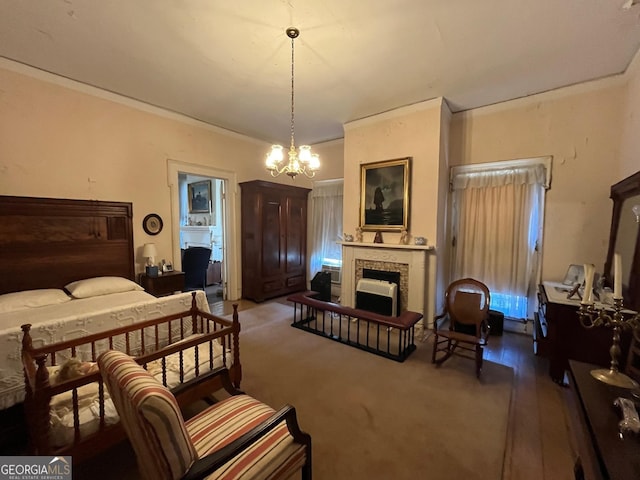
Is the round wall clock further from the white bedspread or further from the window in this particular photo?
the window

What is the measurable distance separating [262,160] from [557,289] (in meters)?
4.98

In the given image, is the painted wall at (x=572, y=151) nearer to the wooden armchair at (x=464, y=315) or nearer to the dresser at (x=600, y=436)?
the wooden armchair at (x=464, y=315)

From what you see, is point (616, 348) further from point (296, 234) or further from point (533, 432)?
point (296, 234)

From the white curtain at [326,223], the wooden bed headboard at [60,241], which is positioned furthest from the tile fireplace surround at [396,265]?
the wooden bed headboard at [60,241]

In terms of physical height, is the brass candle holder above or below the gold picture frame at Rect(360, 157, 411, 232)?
below

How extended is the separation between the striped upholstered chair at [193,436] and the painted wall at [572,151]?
371 centimetres

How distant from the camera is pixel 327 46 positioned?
2541 mm

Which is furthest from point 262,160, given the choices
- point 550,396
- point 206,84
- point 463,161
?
point 550,396

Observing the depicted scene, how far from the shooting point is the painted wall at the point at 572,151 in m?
2.98

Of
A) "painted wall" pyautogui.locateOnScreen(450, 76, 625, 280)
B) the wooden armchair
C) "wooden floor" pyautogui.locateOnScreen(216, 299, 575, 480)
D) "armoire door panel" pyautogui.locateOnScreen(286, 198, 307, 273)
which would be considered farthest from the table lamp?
"painted wall" pyautogui.locateOnScreen(450, 76, 625, 280)

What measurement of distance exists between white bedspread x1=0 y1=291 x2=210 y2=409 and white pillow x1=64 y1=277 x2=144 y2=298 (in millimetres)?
105

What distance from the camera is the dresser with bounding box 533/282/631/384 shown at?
2.23 meters

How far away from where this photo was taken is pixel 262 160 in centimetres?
538

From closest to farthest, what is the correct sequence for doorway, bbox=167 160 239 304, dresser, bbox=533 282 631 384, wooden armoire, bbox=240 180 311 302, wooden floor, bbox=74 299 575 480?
1. wooden floor, bbox=74 299 575 480
2. dresser, bbox=533 282 631 384
3. doorway, bbox=167 160 239 304
4. wooden armoire, bbox=240 180 311 302
